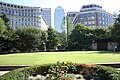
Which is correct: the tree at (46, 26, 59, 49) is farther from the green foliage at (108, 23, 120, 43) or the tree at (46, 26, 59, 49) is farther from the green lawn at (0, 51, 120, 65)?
the green lawn at (0, 51, 120, 65)

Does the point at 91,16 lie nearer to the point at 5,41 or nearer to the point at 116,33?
the point at 116,33

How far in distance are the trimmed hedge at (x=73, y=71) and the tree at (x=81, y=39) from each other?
4063 cm

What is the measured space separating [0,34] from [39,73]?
3703 cm

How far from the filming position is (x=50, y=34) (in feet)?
189

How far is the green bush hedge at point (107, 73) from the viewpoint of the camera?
30.9 feet

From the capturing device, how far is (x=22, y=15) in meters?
129

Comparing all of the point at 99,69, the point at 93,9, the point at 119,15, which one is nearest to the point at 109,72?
the point at 99,69

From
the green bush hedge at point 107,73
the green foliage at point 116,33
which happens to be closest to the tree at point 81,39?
the green foliage at point 116,33

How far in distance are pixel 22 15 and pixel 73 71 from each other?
120 m

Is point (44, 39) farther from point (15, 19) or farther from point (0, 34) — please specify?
point (15, 19)

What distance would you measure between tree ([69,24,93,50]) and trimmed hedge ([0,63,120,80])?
40630 millimetres

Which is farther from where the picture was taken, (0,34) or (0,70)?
(0,34)

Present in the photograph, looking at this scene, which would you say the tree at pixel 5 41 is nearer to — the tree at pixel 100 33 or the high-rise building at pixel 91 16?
the tree at pixel 100 33

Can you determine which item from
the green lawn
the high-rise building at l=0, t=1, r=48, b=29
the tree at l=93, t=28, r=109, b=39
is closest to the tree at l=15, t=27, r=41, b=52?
the tree at l=93, t=28, r=109, b=39
